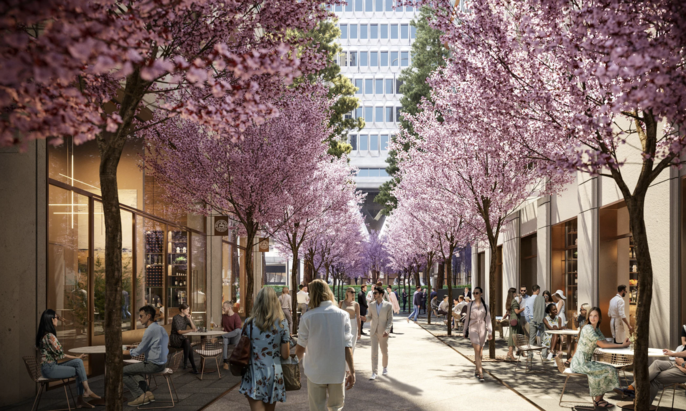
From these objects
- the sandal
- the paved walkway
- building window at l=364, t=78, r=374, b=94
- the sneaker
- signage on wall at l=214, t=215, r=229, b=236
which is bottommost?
the paved walkway

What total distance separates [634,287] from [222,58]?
14.3 m

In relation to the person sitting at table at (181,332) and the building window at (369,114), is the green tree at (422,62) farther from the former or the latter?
the person sitting at table at (181,332)

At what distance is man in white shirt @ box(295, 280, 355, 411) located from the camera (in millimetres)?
6770

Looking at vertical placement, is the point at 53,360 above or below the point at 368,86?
below

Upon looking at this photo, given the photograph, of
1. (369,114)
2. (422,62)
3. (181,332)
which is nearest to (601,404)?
(181,332)

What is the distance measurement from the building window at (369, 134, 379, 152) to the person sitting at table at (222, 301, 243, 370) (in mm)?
67629

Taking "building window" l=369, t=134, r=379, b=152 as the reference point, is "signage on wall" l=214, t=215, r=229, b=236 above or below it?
below

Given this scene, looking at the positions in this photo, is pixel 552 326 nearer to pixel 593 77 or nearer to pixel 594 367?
pixel 594 367

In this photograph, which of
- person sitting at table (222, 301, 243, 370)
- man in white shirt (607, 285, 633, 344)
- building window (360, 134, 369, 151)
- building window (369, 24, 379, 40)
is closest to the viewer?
man in white shirt (607, 285, 633, 344)

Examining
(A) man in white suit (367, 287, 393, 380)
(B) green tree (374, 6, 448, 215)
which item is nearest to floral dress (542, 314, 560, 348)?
(A) man in white suit (367, 287, 393, 380)

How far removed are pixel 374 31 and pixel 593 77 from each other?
76818 millimetres

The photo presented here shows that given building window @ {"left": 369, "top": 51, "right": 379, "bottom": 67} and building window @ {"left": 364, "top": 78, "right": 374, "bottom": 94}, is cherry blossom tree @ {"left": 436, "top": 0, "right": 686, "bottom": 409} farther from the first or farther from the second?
building window @ {"left": 369, "top": 51, "right": 379, "bottom": 67}

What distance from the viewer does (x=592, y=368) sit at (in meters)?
10.4

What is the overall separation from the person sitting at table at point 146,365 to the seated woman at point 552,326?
8415 millimetres
